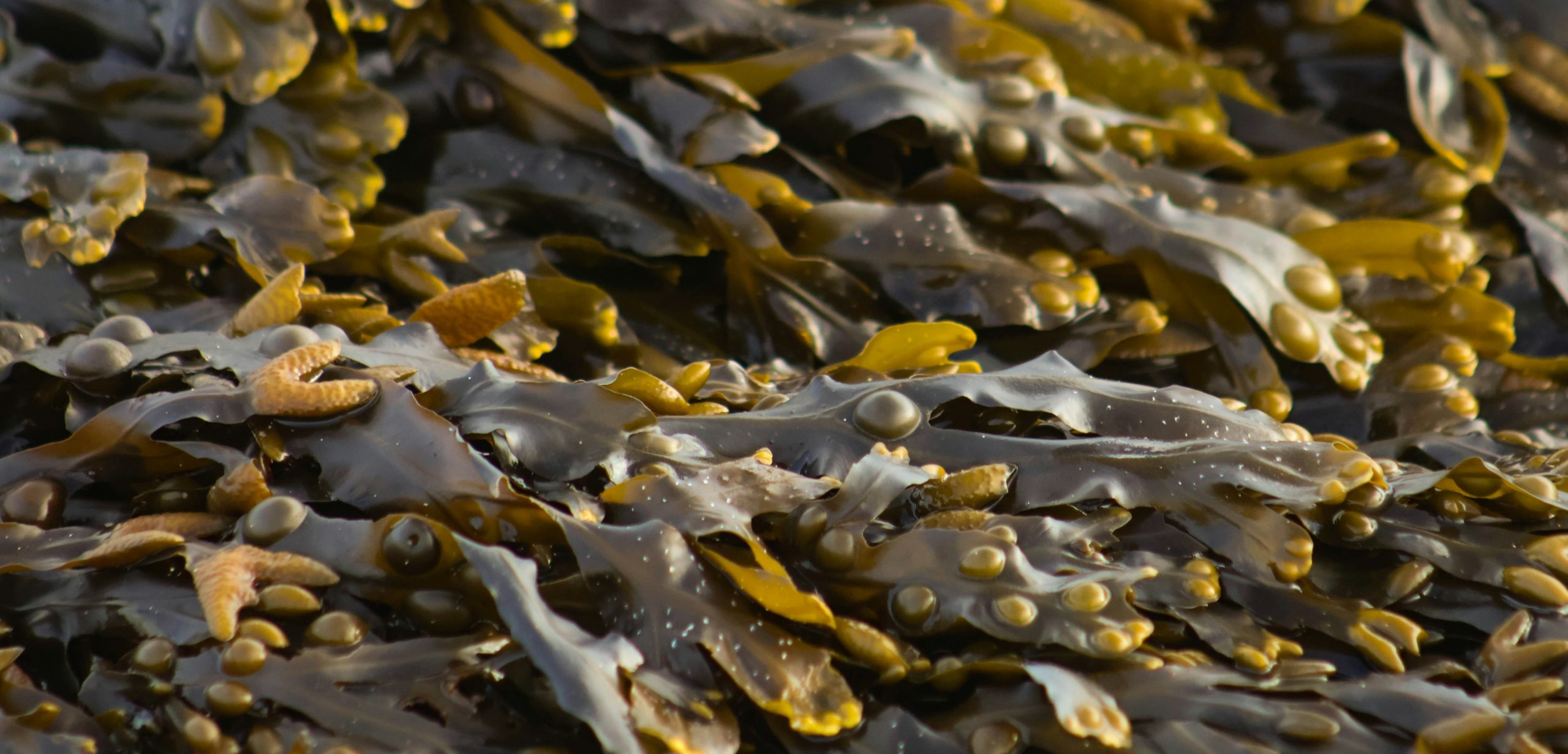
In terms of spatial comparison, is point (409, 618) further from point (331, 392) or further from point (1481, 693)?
point (1481, 693)

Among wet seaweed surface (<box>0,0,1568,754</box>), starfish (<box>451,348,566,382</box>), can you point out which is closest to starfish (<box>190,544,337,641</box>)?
wet seaweed surface (<box>0,0,1568,754</box>)

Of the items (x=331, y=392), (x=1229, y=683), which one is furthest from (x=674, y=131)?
(x=1229, y=683)

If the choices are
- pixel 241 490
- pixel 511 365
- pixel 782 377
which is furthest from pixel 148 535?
pixel 782 377

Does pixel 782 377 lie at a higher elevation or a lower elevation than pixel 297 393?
A: lower

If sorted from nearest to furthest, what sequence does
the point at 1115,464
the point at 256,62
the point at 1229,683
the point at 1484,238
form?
the point at 1229,683 → the point at 1115,464 → the point at 256,62 → the point at 1484,238

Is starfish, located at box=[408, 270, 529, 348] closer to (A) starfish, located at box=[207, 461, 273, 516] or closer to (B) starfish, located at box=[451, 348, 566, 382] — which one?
(B) starfish, located at box=[451, 348, 566, 382]

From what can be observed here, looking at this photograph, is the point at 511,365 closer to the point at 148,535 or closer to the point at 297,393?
the point at 297,393

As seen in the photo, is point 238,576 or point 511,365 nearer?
point 238,576
